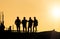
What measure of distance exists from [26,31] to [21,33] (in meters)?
0.71

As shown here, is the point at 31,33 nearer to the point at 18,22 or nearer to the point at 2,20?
the point at 18,22

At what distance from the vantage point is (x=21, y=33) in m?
30.0

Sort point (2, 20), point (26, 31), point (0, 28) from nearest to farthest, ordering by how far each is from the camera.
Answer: point (0, 28) < point (26, 31) < point (2, 20)

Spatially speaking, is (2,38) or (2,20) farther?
(2,20)

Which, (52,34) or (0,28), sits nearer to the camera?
(0,28)

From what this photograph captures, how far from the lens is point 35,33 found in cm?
3042

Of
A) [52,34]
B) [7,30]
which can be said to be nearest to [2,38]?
[7,30]

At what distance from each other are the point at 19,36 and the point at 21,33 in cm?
48

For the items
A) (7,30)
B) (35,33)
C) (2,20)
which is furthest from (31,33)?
(2,20)

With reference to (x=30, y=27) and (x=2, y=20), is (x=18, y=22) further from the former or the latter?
(x=2, y=20)

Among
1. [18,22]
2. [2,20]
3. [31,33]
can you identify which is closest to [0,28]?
[18,22]

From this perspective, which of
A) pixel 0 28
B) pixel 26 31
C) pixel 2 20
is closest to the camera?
pixel 0 28

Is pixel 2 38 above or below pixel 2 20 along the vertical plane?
below

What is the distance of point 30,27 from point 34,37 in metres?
2.21
